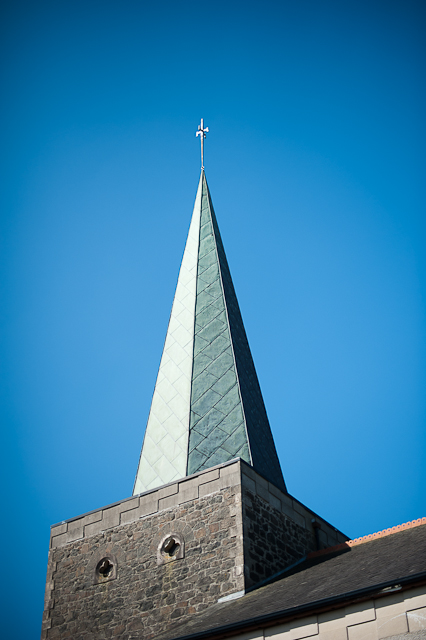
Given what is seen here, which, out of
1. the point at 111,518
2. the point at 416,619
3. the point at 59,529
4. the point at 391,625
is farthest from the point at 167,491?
the point at 416,619

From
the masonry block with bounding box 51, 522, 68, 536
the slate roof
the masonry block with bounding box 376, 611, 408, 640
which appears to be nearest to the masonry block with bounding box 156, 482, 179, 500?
the masonry block with bounding box 51, 522, 68, 536

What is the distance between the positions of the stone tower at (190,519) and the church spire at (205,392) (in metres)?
0.03

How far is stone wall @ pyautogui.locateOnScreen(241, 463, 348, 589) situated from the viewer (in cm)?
1315

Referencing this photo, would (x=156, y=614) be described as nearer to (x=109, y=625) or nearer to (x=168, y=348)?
(x=109, y=625)

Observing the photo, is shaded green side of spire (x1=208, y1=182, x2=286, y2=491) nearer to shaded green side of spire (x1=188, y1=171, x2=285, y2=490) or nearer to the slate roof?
shaded green side of spire (x1=188, y1=171, x2=285, y2=490)

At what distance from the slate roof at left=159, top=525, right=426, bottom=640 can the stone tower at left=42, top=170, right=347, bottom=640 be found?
0.77 m

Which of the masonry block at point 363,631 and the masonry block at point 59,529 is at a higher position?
the masonry block at point 59,529

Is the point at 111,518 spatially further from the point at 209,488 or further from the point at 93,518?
the point at 209,488

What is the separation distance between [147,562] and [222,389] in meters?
4.15

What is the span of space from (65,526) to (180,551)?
11.0ft

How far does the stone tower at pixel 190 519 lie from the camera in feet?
43.1

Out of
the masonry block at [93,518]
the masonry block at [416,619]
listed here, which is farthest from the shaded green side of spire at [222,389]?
the masonry block at [416,619]

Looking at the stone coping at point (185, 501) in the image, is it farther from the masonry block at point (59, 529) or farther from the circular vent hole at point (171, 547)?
the circular vent hole at point (171, 547)

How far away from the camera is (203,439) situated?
15.5 meters
